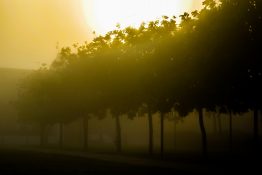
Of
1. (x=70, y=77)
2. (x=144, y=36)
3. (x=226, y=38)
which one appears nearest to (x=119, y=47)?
(x=144, y=36)

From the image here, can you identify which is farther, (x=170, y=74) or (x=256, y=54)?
(x=170, y=74)

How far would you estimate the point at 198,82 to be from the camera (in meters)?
37.0

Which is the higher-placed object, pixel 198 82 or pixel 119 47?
pixel 119 47

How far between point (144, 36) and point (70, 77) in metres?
14.6

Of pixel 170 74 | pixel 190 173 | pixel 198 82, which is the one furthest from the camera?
pixel 170 74

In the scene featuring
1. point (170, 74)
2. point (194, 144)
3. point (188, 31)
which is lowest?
point (194, 144)

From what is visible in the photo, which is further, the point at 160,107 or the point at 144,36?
the point at 144,36

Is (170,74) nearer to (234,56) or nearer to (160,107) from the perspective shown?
(160,107)

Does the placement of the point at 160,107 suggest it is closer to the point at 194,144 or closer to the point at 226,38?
the point at 226,38

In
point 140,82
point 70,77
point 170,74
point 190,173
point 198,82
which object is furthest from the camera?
point 70,77

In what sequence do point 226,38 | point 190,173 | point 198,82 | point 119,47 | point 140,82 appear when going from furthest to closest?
1. point 119,47
2. point 140,82
3. point 198,82
4. point 226,38
5. point 190,173

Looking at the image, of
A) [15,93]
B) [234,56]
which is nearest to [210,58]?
[234,56]

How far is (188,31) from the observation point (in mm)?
37688

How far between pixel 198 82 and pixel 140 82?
834 cm
